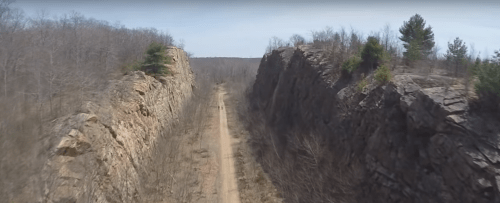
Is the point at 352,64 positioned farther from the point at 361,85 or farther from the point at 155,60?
the point at 155,60

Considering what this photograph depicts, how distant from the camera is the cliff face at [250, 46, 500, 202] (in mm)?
8477

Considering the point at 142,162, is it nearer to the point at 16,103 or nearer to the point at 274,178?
the point at 16,103

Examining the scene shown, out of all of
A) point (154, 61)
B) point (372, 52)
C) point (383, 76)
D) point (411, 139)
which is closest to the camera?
point (411, 139)

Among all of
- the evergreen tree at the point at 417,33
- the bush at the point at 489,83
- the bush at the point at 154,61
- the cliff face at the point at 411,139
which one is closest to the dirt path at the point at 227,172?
the cliff face at the point at 411,139

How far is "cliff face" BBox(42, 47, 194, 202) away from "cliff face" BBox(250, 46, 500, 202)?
1083cm

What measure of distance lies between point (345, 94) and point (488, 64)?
688cm

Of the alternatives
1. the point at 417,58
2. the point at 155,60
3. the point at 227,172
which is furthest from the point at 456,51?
the point at 155,60

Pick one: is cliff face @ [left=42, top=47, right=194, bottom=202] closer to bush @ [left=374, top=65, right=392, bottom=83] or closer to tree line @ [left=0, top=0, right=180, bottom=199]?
tree line @ [left=0, top=0, right=180, bottom=199]

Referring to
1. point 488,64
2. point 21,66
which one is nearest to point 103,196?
point 21,66

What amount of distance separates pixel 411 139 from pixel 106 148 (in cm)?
1261

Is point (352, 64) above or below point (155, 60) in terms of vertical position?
below

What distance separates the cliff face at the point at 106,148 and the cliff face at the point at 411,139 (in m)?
10.8

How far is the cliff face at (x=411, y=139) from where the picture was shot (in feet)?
27.8

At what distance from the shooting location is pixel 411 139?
35.5 feet
